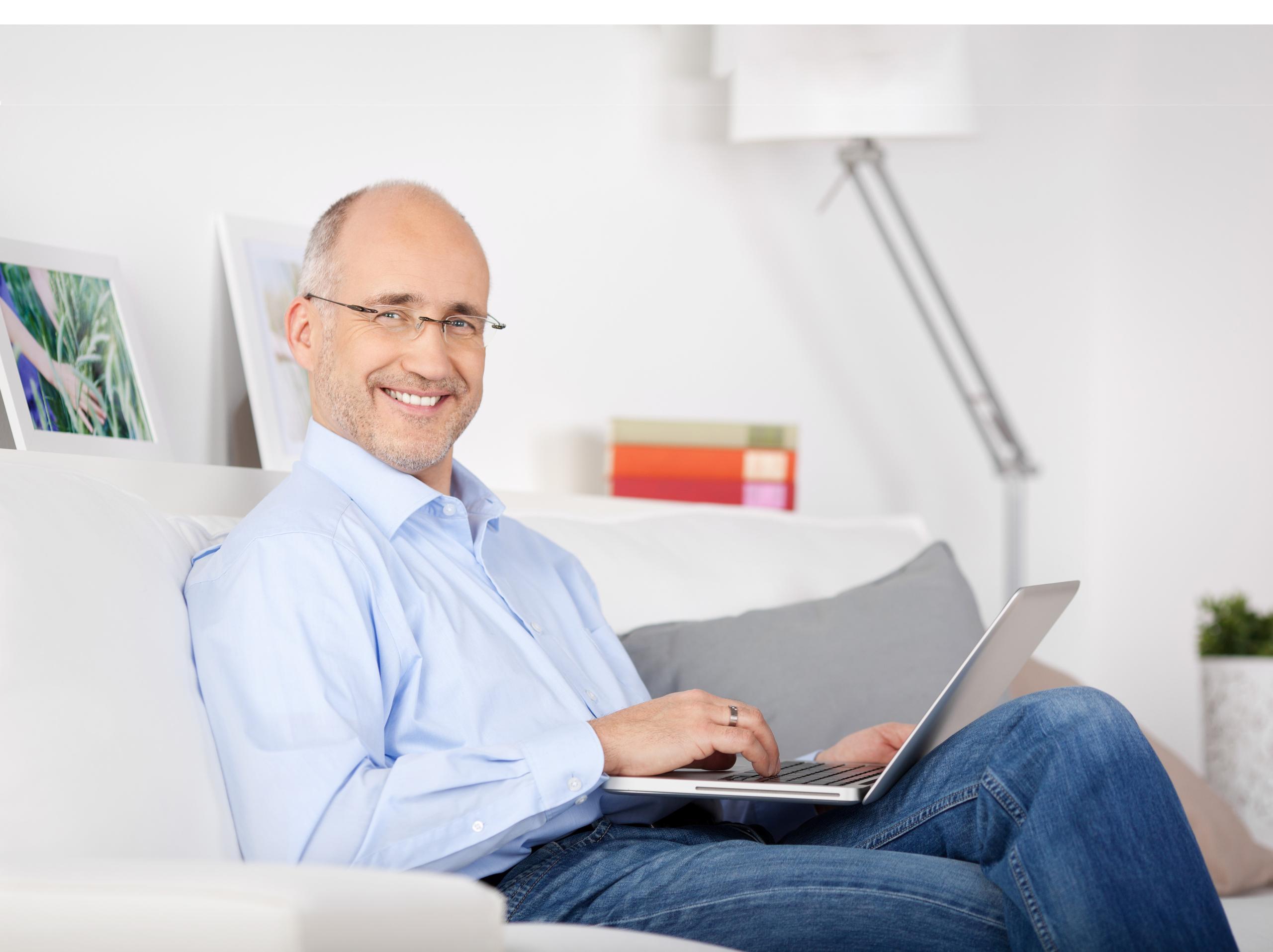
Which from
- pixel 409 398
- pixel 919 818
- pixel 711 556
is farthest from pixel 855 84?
pixel 919 818

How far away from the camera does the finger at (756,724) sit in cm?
119

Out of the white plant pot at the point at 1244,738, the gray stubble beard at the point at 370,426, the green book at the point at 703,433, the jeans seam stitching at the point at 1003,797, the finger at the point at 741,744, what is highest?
the gray stubble beard at the point at 370,426

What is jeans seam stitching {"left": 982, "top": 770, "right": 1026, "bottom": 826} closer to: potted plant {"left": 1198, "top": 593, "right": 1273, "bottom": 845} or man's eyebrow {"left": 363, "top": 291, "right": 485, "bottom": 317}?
man's eyebrow {"left": 363, "top": 291, "right": 485, "bottom": 317}

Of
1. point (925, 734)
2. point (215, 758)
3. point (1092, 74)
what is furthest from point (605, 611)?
point (1092, 74)

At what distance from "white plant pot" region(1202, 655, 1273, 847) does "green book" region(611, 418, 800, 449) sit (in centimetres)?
98

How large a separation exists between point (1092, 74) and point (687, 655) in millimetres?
2387

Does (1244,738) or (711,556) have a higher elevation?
(711,556)

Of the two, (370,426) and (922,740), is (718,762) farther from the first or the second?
(370,426)

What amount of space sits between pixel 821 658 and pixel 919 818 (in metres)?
0.44

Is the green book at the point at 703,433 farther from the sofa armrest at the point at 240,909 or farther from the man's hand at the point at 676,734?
the sofa armrest at the point at 240,909

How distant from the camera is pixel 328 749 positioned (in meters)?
1.03

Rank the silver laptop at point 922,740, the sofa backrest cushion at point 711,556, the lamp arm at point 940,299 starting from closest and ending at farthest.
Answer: the silver laptop at point 922,740 < the sofa backrest cushion at point 711,556 < the lamp arm at point 940,299

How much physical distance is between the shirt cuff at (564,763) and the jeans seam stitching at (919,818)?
→ 291mm

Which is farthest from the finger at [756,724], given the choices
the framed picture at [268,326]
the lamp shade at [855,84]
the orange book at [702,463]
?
the lamp shade at [855,84]
